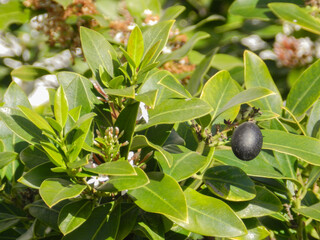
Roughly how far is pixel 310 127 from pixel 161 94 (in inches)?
19.1

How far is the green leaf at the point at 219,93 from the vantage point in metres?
1.24

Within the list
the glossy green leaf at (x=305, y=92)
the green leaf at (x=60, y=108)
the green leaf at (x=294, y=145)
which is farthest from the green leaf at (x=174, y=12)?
the green leaf at (x=60, y=108)

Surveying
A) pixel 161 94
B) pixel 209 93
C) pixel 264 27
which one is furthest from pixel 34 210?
pixel 264 27

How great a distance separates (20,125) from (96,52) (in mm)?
270

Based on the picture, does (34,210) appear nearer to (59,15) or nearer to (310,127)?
(310,127)

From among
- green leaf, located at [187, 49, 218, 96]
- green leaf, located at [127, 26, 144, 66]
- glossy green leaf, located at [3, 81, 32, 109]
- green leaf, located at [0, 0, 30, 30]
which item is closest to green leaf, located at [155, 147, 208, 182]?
green leaf, located at [127, 26, 144, 66]

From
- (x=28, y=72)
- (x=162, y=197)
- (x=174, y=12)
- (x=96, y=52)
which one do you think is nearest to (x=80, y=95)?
(x=96, y=52)

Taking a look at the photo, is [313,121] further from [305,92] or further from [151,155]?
[151,155]

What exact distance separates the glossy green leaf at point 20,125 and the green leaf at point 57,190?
0.43 feet

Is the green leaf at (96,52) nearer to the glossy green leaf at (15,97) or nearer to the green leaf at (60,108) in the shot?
the green leaf at (60,108)

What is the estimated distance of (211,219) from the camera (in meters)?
1.06

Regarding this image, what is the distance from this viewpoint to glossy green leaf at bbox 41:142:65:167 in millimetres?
1023

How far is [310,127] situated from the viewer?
142 cm

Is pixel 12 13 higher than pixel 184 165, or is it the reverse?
pixel 184 165
